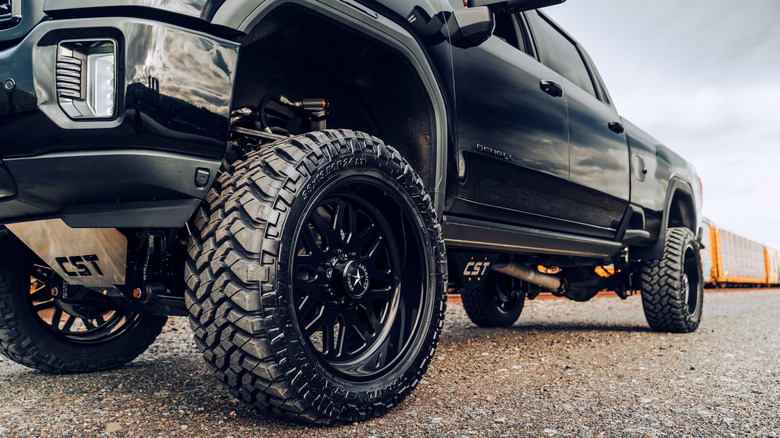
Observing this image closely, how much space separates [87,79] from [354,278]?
930 mm

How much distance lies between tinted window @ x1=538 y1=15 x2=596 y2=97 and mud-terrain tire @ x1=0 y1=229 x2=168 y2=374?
2881 millimetres

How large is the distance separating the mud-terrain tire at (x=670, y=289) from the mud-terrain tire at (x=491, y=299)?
100 centimetres

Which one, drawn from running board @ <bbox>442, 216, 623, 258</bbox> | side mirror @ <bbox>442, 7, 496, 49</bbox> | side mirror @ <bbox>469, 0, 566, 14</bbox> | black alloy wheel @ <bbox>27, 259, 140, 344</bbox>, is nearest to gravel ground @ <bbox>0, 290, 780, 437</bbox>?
black alloy wheel @ <bbox>27, 259, 140, 344</bbox>

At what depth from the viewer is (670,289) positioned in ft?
14.7

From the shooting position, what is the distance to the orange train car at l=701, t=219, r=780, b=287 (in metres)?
17.0

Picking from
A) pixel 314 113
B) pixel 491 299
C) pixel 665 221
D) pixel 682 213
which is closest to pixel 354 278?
pixel 314 113

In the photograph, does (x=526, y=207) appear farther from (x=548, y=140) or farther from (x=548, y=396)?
(x=548, y=396)

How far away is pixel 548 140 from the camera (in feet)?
9.85

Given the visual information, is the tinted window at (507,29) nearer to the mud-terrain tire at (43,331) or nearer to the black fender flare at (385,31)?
the black fender flare at (385,31)

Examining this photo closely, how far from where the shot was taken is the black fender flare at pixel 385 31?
160cm

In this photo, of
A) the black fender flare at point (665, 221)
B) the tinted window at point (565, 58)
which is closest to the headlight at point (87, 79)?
the tinted window at point (565, 58)

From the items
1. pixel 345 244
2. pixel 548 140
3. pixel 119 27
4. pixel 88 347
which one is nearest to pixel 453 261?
pixel 548 140

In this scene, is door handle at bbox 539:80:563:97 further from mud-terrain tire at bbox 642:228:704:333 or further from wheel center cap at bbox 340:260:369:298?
mud-terrain tire at bbox 642:228:704:333

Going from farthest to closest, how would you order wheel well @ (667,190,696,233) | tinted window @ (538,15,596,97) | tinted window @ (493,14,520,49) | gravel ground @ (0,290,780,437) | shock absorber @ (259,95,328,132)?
1. wheel well @ (667,190,696,233)
2. tinted window @ (538,15,596,97)
3. tinted window @ (493,14,520,49)
4. shock absorber @ (259,95,328,132)
5. gravel ground @ (0,290,780,437)
